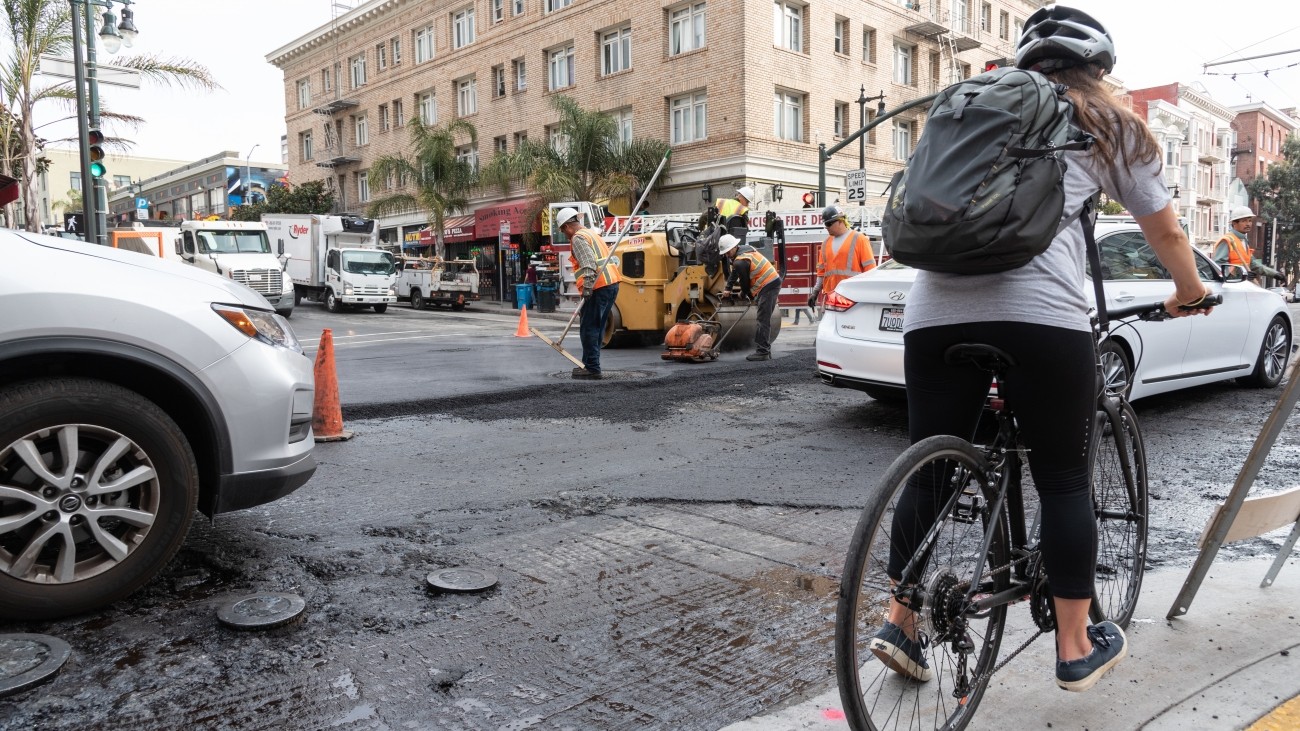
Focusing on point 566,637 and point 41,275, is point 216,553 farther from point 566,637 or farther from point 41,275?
point 566,637

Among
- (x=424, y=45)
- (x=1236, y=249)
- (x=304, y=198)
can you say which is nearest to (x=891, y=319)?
(x=1236, y=249)

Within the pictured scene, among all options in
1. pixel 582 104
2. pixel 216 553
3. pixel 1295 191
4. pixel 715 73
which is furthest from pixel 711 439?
pixel 1295 191

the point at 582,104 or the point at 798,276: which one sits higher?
the point at 582,104

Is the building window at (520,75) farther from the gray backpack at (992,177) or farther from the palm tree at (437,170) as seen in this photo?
the gray backpack at (992,177)

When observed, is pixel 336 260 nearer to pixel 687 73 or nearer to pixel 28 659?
pixel 687 73

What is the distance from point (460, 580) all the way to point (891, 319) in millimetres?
4136

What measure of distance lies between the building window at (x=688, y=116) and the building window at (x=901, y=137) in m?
8.80

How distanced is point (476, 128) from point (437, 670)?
125 ft

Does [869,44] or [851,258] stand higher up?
[869,44]

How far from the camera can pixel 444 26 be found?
40344 millimetres

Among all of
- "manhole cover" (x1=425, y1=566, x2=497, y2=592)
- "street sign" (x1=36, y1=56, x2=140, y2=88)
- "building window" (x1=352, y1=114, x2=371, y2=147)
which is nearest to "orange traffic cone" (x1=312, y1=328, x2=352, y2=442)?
"manhole cover" (x1=425, y1=566, x2=497, y2=592)

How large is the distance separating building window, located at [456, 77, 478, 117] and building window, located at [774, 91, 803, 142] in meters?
15.0

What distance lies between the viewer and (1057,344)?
2.27 metres

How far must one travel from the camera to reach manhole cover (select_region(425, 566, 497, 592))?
3.50m
